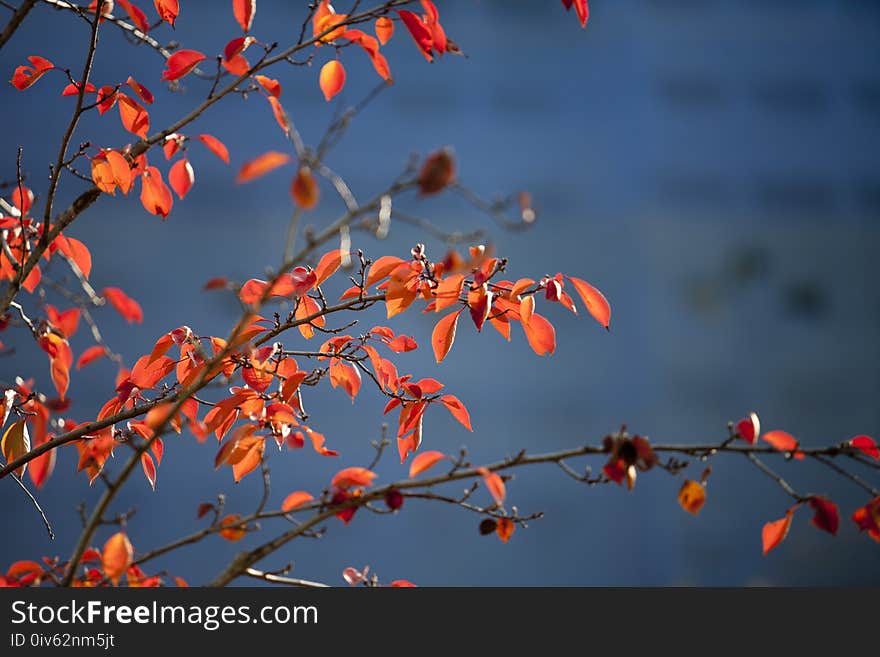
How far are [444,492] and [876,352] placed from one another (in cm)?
344

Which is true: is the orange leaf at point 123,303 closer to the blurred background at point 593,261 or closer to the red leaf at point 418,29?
the red leaf at point 418,29

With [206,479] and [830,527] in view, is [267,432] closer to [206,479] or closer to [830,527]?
[830,527]

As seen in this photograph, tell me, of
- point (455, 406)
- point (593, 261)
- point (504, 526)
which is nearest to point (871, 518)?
point (504, 526)

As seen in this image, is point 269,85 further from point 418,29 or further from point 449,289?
point 449,289

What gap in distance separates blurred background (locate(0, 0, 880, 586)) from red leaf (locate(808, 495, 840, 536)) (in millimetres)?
3614

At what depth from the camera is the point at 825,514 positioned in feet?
2.96

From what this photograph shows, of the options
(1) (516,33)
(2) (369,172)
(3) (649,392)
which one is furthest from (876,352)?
(2) (369,172)

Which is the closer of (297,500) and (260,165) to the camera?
(260,165)

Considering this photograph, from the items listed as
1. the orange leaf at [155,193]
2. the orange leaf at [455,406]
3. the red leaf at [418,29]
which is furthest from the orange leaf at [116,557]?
the red leaf at [418,29]

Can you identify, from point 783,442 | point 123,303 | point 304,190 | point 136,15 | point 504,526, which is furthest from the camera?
point 123,303

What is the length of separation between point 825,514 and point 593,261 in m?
4.91

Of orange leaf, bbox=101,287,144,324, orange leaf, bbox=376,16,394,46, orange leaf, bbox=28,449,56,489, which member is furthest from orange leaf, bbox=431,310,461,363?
orange leaf, bbox=101,287,144,324

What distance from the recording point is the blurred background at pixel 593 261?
16.5 feet

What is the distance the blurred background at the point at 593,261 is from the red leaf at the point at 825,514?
3.61 m
